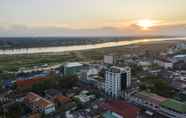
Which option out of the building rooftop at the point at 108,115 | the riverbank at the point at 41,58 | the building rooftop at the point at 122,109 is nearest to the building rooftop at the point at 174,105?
the building rooftop at the point at 122,109

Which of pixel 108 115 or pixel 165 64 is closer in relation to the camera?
pixel 108 115

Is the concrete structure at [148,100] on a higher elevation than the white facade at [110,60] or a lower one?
lower

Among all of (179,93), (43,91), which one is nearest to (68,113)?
(43,91)

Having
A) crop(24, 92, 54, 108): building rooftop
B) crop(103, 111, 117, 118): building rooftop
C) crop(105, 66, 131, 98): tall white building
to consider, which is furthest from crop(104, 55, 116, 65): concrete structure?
crop(103, 111, 117, 118): building rooftop

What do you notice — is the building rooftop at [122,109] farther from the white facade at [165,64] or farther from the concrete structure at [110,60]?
the concrete structure at [110,60]

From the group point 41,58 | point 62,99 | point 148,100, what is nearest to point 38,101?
point 62,99

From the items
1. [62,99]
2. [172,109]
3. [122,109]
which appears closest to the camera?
[122,109]

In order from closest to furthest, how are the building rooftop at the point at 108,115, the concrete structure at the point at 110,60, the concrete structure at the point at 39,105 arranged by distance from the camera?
the building rooftop at the point at 108,115, the concrete structure at the point at 39,105, the concrete structure at the point at 110,60

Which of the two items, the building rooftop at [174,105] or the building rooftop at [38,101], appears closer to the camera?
the building rooftop at [174,105]

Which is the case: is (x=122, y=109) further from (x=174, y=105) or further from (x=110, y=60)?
(x=110, y=60)
